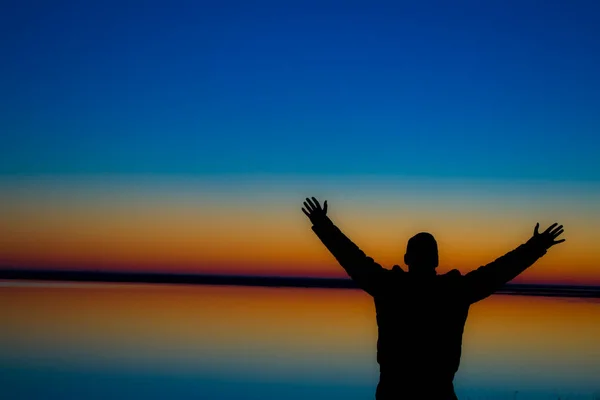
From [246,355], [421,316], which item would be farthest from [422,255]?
[246,355]

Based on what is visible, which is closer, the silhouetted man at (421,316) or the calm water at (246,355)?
the silhouetted man at (421,316)

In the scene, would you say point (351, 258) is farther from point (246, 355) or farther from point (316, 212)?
point (246, 355)

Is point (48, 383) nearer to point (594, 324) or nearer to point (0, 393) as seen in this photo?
point (0, 393)

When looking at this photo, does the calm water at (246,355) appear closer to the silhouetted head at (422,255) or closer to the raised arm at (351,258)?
the raised arm at (351,258)

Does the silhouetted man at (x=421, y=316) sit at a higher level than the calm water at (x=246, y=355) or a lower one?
lower

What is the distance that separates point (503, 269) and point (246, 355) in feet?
30.0

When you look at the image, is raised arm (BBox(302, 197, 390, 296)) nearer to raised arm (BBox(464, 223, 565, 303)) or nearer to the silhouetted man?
the silhouetted man

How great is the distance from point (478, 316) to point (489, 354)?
6.48m

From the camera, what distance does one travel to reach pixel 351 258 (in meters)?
3.84

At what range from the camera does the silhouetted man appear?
3.62 m

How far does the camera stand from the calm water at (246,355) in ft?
33.3

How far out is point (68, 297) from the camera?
78.7ft

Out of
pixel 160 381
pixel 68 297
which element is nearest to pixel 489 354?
pixel 160 381

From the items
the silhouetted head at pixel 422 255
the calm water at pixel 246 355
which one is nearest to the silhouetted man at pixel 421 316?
the silhouetted head at pixel 422 255
